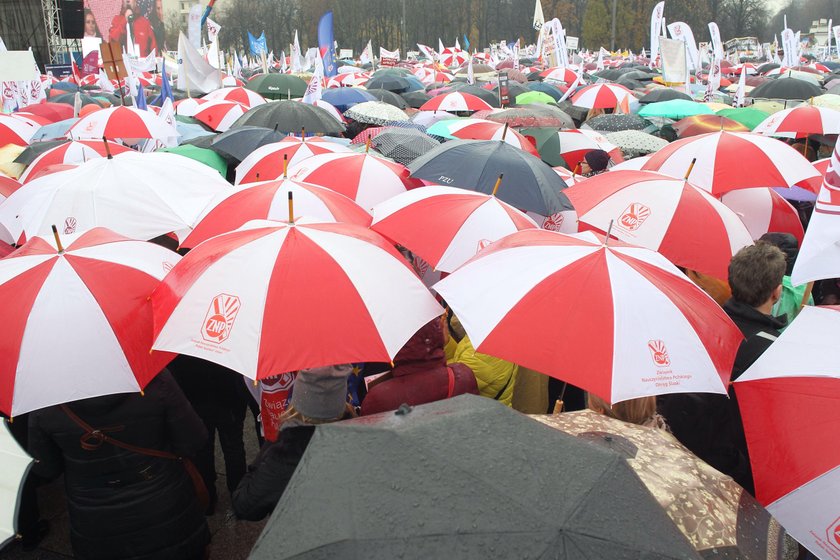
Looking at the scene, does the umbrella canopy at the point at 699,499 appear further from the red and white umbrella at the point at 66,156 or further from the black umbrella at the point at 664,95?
the black umbrella at the point at 664,95

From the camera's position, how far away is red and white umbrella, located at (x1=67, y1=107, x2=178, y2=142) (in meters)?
7.21

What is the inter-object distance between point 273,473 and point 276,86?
45.8 ft

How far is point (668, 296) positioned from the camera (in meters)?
2.73

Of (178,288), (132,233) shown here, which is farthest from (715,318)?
(132,233)

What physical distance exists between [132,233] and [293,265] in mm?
1891

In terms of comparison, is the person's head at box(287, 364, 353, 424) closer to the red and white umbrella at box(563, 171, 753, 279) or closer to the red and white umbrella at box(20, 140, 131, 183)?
the red and white umbrella at box(563, 171, 753, 279)

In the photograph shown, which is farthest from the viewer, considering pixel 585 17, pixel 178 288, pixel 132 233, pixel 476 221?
pixel 585 17

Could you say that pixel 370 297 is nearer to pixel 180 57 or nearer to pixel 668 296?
pixel 668 296

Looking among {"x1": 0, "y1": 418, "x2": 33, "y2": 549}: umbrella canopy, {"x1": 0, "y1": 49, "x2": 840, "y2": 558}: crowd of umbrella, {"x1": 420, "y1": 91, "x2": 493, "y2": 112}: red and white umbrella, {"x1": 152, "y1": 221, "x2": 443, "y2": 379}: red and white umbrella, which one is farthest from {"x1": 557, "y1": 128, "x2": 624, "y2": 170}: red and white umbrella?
{"x1": 0, "y1": 418, "x2": 33, "y2": 549}: umbrella canopy

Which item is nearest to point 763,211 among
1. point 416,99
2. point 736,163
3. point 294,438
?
point 736,163

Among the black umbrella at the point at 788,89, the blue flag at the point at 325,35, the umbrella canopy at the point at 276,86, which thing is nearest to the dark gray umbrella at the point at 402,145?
the umbrella canopy at the point at 276,86

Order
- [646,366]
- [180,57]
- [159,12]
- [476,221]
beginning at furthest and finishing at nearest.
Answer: [159,12], [180,57], [476,221], [646,366]

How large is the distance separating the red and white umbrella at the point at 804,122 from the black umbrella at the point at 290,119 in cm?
497

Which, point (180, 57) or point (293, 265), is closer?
point (293, 265)
